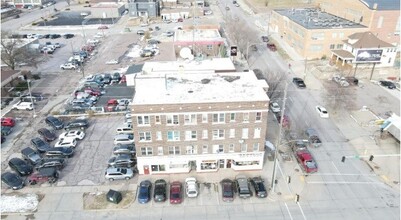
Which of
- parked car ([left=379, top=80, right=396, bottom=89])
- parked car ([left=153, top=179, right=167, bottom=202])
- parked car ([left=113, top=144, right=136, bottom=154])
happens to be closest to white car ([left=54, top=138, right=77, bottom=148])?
parked car ([left=113, top=144, right=136, bottom=154])

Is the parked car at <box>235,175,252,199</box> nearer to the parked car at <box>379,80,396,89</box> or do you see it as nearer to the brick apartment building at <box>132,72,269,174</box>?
the brick apartment building at <box>132,72,269,174</box>

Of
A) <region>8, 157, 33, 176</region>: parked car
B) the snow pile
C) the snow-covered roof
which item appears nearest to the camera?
the snow pile

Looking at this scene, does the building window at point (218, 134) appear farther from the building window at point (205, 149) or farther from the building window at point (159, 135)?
the building window at point (159, 135)

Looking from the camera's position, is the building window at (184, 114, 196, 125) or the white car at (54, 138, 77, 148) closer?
the building window at (184, 114, 196, 125)

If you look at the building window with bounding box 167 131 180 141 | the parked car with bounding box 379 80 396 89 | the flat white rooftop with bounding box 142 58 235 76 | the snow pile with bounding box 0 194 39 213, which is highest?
the flat white rooftop with bounding box 142 58 235 76

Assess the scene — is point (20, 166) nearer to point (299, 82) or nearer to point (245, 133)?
point (245, 133)

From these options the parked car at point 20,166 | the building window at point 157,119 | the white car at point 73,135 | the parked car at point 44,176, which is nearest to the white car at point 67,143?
the white car at point 73,135

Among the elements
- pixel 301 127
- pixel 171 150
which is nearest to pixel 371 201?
pixel 301 127
